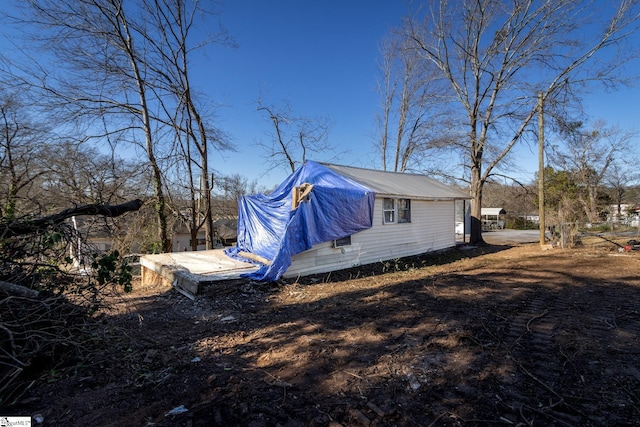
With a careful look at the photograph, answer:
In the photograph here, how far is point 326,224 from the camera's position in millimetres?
8219

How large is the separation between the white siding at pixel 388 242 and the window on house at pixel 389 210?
198 millimetres

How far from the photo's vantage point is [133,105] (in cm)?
1222

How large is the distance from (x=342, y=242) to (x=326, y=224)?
54.3 inches

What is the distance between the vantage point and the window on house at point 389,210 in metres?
10.6

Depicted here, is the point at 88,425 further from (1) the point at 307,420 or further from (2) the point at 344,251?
(2) the point at 344,251

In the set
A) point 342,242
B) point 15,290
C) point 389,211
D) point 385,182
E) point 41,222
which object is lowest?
point 342,242

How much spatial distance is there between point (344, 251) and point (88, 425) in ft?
25.2

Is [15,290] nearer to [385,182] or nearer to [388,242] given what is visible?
[388,242]

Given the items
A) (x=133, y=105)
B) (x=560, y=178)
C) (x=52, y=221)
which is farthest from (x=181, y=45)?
(x=560, y=178)

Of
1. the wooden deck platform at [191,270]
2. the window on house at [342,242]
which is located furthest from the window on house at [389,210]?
the wooden deck platform at [191,270]

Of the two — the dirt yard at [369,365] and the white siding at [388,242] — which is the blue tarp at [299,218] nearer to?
the white siding at [388,242]

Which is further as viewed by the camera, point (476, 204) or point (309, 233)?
point (476, 204)

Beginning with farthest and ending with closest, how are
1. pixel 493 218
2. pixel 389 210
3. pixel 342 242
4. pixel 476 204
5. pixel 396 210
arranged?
pixel 493 218 < pixel 476 204 < pixel 396 210 < pixel 389 210 < pixel 342 242

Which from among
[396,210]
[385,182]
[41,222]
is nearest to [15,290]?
[41,222]
